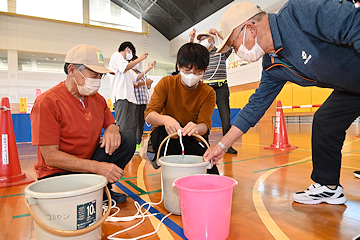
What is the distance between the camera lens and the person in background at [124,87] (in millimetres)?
3289

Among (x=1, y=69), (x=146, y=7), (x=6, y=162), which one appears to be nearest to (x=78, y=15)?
(x=146, y=7)

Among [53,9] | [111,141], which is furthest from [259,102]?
[53,9]

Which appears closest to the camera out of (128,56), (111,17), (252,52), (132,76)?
(252,52)

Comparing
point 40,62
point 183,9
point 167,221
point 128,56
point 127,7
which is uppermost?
point 127,7

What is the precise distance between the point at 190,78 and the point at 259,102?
1.74 ft

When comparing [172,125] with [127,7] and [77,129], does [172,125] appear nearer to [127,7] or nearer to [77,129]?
[77,129]

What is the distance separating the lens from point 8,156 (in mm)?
2199

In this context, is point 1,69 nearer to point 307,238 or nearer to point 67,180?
point 67,180

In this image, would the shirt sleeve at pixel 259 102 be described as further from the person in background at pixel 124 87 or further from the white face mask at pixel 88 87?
the person in background at pixel 124 87

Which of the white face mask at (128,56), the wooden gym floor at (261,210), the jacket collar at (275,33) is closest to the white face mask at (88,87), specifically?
the wooden gym floor at (261,210)

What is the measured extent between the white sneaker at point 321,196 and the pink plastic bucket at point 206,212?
28.8 inches

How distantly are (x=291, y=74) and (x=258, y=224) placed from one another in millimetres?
839

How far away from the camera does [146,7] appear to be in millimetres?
14883

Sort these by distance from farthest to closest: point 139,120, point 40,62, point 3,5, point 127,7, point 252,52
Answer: point 127,7 < point 40,62 < point 3,5 < point 139,120 < point 252,52
